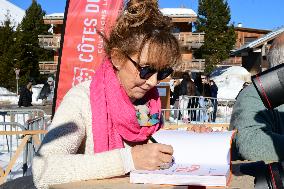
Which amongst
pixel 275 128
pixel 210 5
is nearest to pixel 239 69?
pixel 210 5

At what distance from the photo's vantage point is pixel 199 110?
11.8 meters

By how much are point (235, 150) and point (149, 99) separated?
2.76 ft

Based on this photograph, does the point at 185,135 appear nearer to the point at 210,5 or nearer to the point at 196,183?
the point at 196,183

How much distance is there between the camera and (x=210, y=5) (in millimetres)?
59969

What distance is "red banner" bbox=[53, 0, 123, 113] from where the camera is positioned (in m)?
6.79

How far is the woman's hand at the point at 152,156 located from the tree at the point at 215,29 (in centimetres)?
5655

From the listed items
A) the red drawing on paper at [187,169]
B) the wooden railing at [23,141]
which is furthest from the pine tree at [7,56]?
the red drawing on paper at [187,169]

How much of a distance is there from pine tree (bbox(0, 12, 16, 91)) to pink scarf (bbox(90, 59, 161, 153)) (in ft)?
163

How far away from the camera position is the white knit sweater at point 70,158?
64.3 inches

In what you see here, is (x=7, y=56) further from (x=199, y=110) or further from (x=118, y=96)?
(x=118, y=96)

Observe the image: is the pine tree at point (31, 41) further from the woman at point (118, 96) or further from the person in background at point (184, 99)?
the woman at point (118, 96)

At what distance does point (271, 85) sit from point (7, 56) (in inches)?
2060

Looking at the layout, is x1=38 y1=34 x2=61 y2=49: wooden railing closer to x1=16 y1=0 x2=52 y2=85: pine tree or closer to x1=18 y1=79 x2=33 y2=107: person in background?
x1=16 y1=0 x2=52 y2=85: pine tree

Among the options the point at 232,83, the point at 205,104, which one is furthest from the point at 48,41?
the point at 205,104
